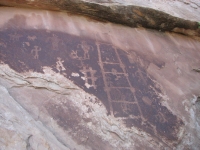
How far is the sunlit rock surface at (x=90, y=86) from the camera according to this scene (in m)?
1.76

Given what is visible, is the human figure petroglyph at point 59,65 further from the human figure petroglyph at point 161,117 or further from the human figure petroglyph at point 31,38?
the human figure petroglyph at point 161,117

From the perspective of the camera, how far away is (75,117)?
188 cm

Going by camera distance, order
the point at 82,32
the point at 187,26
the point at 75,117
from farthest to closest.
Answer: the point at 187,26 → the point at 82,32 → the point at 75,117

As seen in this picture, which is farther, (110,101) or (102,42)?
(102,42)

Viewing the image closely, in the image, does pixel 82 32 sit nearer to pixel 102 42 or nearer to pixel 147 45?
pixel 102 42

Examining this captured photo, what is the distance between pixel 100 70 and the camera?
2324 millimetres

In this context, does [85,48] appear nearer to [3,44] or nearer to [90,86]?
[90,86]

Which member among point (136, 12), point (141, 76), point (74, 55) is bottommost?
point (141, 76)

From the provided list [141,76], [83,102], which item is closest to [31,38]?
[83,102]

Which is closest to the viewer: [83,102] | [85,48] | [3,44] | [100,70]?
[83,102]

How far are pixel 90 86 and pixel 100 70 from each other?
0.83ft

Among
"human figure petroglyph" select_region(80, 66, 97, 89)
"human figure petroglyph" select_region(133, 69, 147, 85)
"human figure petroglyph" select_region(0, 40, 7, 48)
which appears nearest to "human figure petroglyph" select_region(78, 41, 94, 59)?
"human figure petroglyph" select_region(80, 66, 97, 89)

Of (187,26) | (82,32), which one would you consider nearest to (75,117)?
(82,32)

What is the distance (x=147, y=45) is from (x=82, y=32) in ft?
2.49
